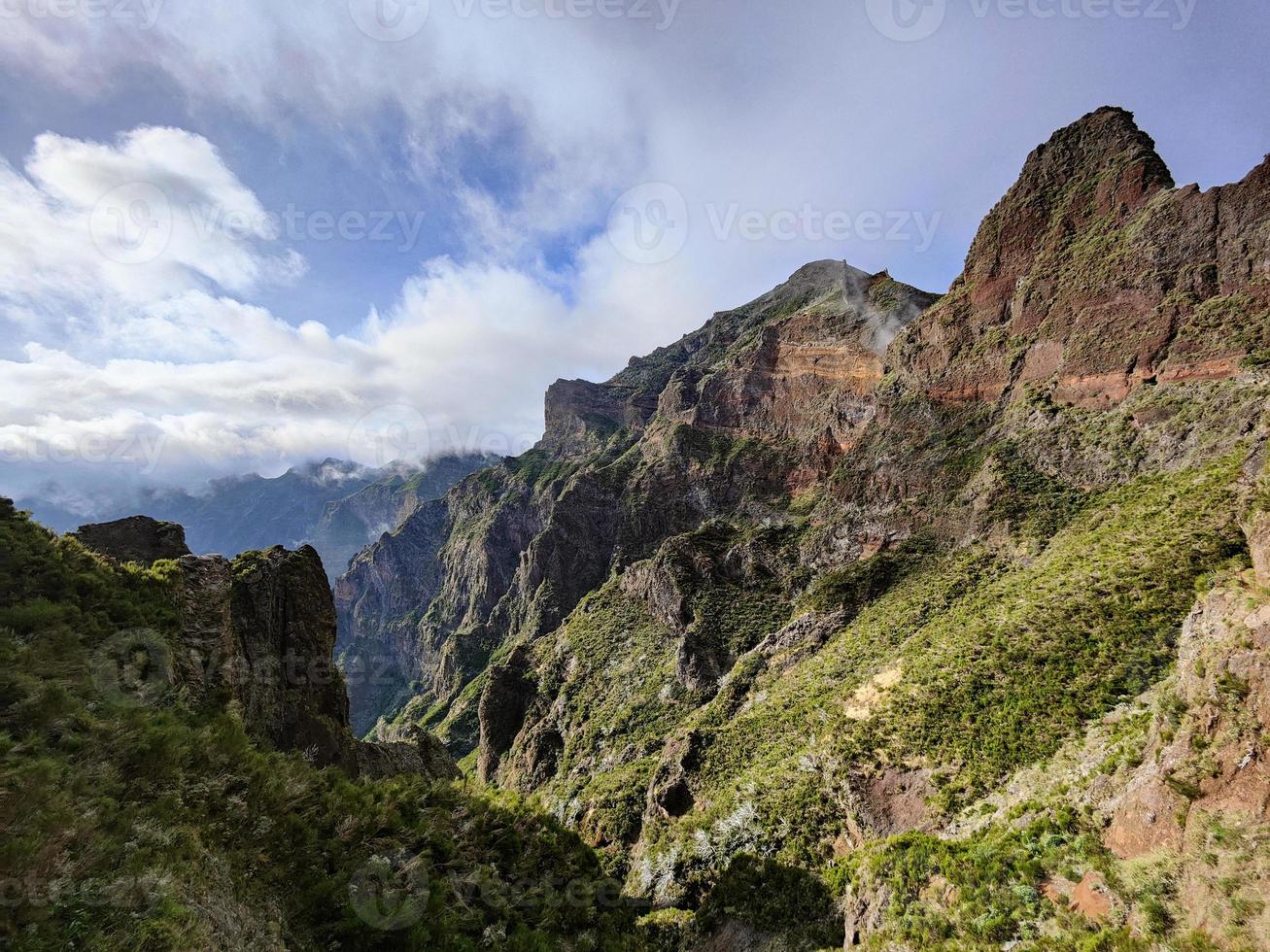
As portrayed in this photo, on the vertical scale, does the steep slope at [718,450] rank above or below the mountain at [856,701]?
above

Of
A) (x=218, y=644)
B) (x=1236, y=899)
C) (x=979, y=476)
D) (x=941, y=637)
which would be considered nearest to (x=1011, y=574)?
(x=941, y=637)

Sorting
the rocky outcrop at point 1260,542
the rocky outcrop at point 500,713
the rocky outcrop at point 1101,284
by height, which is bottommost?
the rocky outcrop at point 500,713

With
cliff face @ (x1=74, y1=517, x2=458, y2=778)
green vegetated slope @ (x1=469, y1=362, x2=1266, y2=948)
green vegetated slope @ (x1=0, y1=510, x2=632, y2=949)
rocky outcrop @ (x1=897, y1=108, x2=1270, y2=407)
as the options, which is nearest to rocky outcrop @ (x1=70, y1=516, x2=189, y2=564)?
cliff face @ (x1=74, y1=517, x2=458, y2=778)

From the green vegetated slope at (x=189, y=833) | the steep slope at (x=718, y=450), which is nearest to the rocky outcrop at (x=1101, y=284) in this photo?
the steep slope at (x=718, y=450)

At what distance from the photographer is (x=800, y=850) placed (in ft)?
101

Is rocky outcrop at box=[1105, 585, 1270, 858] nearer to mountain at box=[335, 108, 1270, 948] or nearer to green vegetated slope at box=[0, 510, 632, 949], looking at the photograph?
mountain at box=[335, 108, 1270, 948]

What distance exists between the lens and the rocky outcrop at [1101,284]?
140 ft

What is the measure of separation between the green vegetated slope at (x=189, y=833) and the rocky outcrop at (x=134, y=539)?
3790 mm

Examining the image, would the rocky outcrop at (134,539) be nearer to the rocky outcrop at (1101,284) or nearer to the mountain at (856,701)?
the mountain at (856,701)

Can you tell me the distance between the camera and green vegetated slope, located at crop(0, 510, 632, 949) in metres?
7.46

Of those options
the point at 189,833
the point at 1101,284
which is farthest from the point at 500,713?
the point at 1101,284

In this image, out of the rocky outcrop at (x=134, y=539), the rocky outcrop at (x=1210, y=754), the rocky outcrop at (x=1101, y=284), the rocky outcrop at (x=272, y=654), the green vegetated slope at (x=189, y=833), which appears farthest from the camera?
the rocky outcrop at (x=1101, y=284)

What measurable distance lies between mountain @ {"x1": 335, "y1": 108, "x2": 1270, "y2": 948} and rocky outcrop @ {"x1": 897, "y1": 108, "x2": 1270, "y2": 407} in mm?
300

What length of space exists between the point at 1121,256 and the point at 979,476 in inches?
1058
